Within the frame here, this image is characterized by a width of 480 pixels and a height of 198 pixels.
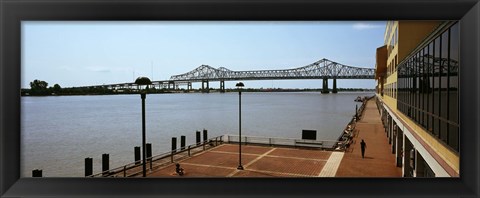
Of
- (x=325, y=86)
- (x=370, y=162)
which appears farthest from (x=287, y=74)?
(x=370, y=162)

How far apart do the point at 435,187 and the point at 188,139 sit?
106 feet

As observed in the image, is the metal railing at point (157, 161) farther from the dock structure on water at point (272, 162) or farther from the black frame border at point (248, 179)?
the black frame border at point (248, 179)

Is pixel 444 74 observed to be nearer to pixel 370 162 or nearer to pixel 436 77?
pixel 436 77

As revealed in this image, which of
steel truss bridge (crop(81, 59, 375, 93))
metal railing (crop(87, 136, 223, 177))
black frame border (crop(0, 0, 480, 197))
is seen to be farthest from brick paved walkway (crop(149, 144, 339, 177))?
steel truss bridge (crop(81, 59, 375, 93))

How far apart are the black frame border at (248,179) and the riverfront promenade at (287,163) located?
33.8ft

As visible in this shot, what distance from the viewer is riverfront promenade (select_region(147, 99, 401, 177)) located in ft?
43.4

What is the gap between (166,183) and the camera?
237cm

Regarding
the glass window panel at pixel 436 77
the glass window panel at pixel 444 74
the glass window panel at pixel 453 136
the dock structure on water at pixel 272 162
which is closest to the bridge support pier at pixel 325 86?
the dock structure on water at pixel 272 162

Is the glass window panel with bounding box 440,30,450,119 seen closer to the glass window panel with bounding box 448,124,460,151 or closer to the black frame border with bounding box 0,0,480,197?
the glass window panel with bounding box 448,124,460,151

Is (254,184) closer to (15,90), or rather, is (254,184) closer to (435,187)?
(435,187)

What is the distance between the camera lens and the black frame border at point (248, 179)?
7.29 feet

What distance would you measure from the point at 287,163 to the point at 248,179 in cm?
1297

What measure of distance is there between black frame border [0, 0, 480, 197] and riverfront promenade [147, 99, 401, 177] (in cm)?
1030

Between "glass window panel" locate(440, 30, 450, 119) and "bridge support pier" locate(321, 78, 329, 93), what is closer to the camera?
"glass window panel" locate(440, 30, 450, 119)
